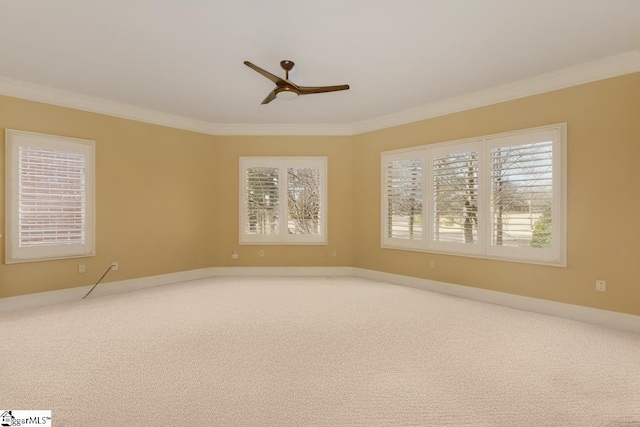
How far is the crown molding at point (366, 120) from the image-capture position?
3685 mm

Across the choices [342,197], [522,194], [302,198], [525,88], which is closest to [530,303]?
[522,194]

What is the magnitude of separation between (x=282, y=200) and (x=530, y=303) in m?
4.05

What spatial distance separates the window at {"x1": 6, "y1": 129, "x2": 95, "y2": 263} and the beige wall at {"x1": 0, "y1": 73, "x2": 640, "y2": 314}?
11 cm

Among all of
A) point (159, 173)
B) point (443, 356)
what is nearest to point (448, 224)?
point (443, 356)

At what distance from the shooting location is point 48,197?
445 cm

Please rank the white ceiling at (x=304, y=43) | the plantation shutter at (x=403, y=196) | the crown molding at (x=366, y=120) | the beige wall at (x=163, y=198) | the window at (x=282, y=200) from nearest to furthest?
the white ceiling at (x=304, y=43)
the crown molding at (x=366, y=120)
the beige wall at (x=163, y=198)
the plantation shutter at (x=403, y=196)
the window at (x=282, y=200)

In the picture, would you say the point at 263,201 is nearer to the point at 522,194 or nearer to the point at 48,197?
the point at 48,197

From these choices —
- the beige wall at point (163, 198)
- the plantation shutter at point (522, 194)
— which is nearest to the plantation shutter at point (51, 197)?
the beige wall at point (163, 198)

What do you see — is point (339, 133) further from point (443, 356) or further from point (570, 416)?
point (570, 416)

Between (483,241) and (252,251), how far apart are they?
3.82m

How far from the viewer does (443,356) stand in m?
2.84

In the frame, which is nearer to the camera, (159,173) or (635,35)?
(635,35)

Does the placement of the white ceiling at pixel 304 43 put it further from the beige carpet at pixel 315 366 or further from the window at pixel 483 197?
the beige carpet at pixel 315 366

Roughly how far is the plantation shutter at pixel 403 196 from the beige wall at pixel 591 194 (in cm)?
97
